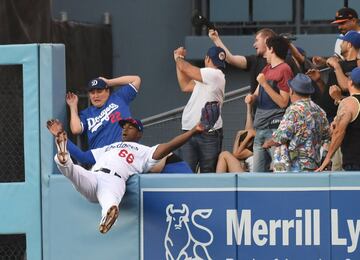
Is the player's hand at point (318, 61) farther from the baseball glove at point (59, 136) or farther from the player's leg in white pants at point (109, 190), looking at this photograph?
the baseball glove at point (59, 136)

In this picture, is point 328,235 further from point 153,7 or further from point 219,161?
point 153,7

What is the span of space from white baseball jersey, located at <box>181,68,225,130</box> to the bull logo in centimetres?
169

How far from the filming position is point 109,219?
9.60 m

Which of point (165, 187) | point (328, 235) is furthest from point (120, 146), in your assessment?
point (328, 235)

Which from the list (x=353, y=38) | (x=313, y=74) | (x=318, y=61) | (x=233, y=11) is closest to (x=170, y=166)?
(x=313, y=74)

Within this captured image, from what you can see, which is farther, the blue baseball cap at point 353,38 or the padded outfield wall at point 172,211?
the blue baseball cap at point 353,38

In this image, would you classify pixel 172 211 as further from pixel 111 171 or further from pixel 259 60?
pixel 259 60

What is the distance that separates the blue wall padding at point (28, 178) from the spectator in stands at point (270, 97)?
1.98 m

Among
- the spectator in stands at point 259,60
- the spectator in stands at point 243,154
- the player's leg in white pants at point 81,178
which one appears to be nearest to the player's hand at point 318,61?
the spectator in stands at point 259,60

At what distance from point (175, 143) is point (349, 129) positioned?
4.77ft

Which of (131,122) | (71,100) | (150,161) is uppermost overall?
(71,100)

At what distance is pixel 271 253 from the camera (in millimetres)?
9930

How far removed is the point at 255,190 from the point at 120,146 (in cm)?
122

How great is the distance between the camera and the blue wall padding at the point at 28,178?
1058cm
